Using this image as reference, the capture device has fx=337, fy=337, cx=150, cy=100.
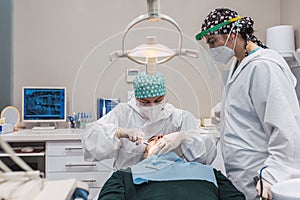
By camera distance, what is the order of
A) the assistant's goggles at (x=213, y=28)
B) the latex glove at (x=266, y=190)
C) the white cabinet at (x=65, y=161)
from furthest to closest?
the white cabinet at (x=65, y=161) < the assistant's goggles at (x=213, y=28) < the latex glove at (x=266, y=190)

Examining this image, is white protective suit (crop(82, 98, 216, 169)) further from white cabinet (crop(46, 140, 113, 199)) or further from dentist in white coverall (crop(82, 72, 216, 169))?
white cabinet (crop(46, 140, 113, 199))

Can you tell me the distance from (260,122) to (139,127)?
0.46 m

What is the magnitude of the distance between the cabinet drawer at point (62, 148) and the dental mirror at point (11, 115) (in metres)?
0.53

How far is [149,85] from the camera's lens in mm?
1250

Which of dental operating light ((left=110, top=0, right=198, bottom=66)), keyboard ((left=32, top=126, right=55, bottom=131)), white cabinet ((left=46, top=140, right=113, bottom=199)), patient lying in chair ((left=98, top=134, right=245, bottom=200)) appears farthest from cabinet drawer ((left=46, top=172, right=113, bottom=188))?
dental operating light ((left=110, top=0, right=198, bottom=66))

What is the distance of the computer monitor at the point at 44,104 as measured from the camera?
273 centimetres

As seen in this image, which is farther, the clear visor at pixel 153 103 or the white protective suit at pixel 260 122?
the clear visor at pixel 153 103

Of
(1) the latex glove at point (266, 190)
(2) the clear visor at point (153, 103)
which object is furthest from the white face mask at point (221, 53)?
(1) the latex glove at point (266, 190)

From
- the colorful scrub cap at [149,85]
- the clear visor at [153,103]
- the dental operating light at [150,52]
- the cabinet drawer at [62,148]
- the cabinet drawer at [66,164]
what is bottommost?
the cabinet drawer at [66,164]

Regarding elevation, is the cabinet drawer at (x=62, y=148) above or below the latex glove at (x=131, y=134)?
below

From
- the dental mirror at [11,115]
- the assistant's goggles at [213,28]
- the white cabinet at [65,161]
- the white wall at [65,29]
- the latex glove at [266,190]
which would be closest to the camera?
the latex glove at [266,190]

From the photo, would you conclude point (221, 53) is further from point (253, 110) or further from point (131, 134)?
point (131, 134)

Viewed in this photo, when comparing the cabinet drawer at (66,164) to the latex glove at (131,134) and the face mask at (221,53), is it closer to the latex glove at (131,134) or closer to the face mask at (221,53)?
the latex glove at (131,134)

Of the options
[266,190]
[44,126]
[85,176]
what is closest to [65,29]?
[44,126]
